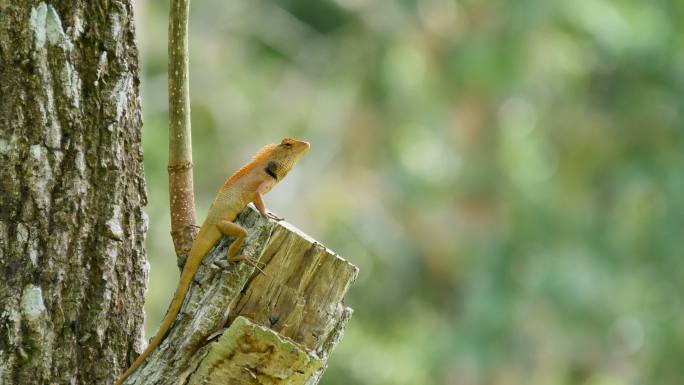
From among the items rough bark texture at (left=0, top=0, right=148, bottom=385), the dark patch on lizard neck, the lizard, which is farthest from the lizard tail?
the dark patch on lizard neck

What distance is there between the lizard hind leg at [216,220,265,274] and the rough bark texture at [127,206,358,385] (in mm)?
17

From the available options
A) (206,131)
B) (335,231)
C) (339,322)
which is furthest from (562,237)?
(339,322)

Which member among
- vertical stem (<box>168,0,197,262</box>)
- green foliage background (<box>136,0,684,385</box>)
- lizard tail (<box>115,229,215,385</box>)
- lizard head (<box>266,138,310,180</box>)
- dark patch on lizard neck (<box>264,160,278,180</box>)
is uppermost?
green foliage background (<box>136,0,684,385</box>)

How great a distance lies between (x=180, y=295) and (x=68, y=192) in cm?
39

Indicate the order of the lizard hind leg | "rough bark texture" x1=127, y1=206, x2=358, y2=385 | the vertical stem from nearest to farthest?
"rough bark texture" x1=127, y1=206, x2=358, y2=385
the lizard hind leg
the vertical stem

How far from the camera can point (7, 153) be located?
110 inches

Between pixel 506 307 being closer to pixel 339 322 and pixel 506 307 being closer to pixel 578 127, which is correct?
pixel 578 127

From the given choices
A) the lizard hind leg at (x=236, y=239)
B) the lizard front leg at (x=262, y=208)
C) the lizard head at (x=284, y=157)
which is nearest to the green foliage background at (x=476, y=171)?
the lizard head at (x=284, y=157)

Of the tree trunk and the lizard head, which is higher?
the lizard head

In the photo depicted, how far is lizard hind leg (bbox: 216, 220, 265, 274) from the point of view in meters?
2.77

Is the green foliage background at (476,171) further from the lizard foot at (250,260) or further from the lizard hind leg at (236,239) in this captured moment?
the lizard foot at (250,260)

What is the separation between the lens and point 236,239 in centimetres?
296

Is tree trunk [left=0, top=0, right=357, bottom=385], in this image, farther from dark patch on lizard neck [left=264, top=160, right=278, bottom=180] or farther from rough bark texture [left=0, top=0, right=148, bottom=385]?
dark patch on lizard neck [left=264, top=160, right=278, bottom=180]

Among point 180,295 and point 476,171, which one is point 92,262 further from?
point 476,171
